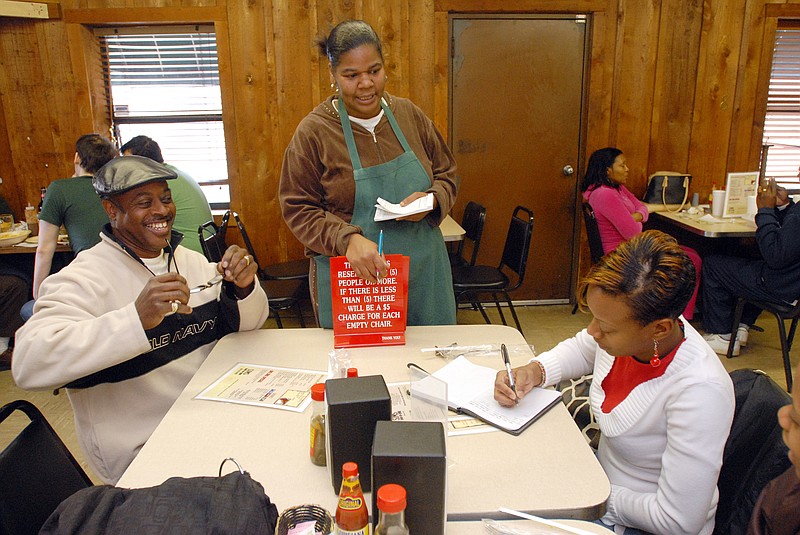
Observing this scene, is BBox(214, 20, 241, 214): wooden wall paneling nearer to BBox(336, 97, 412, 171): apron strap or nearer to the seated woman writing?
BBox(336, 97, 412, 171): apron strap

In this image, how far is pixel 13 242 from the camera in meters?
3.63

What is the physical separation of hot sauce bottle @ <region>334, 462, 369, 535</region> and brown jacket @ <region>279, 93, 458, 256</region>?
1043 mm

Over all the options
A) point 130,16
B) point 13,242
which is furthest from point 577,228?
point 13,242

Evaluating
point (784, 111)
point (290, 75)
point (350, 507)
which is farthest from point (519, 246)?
point (350, 507)

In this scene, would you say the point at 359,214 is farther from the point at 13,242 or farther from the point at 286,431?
the point at 13,242

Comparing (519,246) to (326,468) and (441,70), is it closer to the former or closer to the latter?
(441,70)

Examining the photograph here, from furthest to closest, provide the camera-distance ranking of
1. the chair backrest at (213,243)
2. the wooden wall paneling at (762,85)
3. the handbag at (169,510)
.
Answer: the wooden wall paneling at (762,85) → the chair backrest at (213,243) → the handbag at (169,510)

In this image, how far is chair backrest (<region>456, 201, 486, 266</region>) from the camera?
378cm

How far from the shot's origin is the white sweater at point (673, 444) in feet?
3.81

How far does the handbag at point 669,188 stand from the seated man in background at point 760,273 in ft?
2.14

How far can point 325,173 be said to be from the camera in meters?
1.95

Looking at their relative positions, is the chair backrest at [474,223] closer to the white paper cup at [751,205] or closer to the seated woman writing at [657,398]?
the white paper cup at [751,205]

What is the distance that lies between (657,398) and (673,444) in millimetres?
102

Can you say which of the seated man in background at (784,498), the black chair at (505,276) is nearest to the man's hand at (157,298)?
the seated man in background at (784,498)
